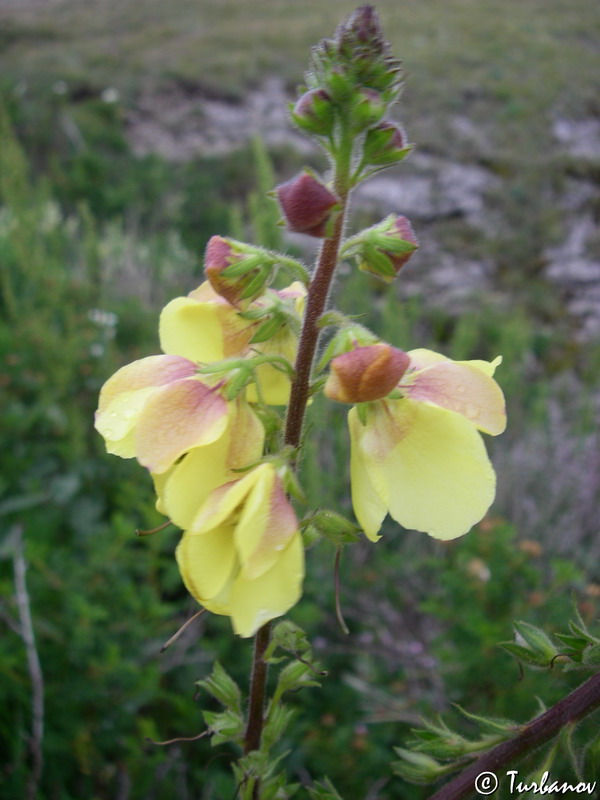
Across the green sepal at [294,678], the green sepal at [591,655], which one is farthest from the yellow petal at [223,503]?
the green sepal at [591,655]

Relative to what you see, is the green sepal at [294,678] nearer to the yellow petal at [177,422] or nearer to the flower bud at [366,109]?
the yellow petal at [177,422]

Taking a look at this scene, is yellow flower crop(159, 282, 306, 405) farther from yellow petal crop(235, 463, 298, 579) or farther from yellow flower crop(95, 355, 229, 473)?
yellow petal crop(235, 463, 298, 579)

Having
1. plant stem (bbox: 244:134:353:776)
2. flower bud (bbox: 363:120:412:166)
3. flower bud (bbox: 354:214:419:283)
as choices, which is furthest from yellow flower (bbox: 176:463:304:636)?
flower bud (bbox: 363:120:412:166)

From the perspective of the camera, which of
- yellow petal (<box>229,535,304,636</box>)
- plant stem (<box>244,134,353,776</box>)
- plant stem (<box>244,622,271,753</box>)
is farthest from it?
plant stem (<box>244,622,271,753</box>)

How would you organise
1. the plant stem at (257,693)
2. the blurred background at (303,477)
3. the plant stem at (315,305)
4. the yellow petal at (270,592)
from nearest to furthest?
the yellow petal at (270,592) < the plant stem at (315,305) < the plant stem at (257,693) < the blurred background at (303,477)

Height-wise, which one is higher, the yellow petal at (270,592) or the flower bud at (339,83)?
the flower bud at (339,83)

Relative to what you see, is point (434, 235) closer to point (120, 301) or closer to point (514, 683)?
point (120, 301)
